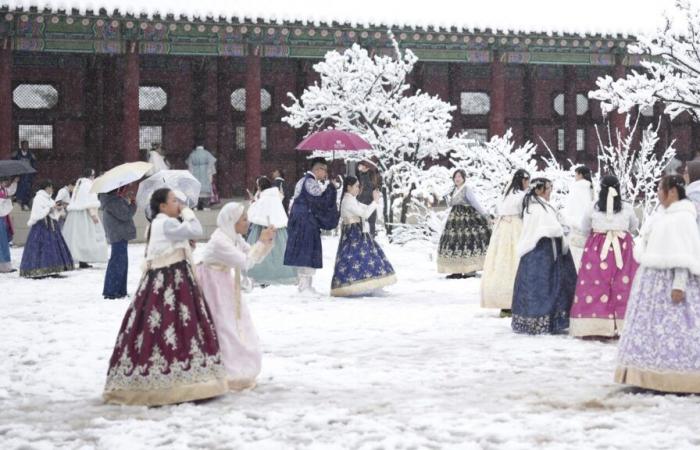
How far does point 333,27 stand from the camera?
20797mm

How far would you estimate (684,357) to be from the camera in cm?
660

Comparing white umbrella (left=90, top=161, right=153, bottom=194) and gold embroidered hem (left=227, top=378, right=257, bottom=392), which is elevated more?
white umbrella (left=90, top=161, right=153, bottom=194)

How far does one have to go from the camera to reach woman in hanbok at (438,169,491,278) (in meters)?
14.1

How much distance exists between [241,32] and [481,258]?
8778 mm

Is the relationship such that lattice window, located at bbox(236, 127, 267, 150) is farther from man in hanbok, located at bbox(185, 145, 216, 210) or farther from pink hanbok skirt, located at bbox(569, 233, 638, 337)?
pink hanbok skirt, located at bbox(569, 233, 638, 337)

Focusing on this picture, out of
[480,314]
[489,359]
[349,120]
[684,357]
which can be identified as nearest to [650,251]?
[684,357]

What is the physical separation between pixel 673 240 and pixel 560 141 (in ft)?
59.1

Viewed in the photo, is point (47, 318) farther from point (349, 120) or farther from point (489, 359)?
point (349, 120)

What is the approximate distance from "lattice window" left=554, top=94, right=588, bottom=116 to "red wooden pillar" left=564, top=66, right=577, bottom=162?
0.22 m

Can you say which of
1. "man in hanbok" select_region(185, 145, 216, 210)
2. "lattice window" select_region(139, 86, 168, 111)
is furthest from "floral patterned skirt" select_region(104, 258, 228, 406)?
"lattice window" select_region(139, 86, 168, 111)

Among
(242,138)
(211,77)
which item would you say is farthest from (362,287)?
(211,77)

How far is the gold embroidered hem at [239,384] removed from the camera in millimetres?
6809

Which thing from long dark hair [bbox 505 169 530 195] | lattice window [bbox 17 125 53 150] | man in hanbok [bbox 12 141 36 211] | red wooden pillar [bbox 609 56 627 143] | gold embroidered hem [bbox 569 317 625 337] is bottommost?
gold embroidered hem [bbox 569 317 625 337]

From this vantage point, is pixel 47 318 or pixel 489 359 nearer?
pixel 489 359
